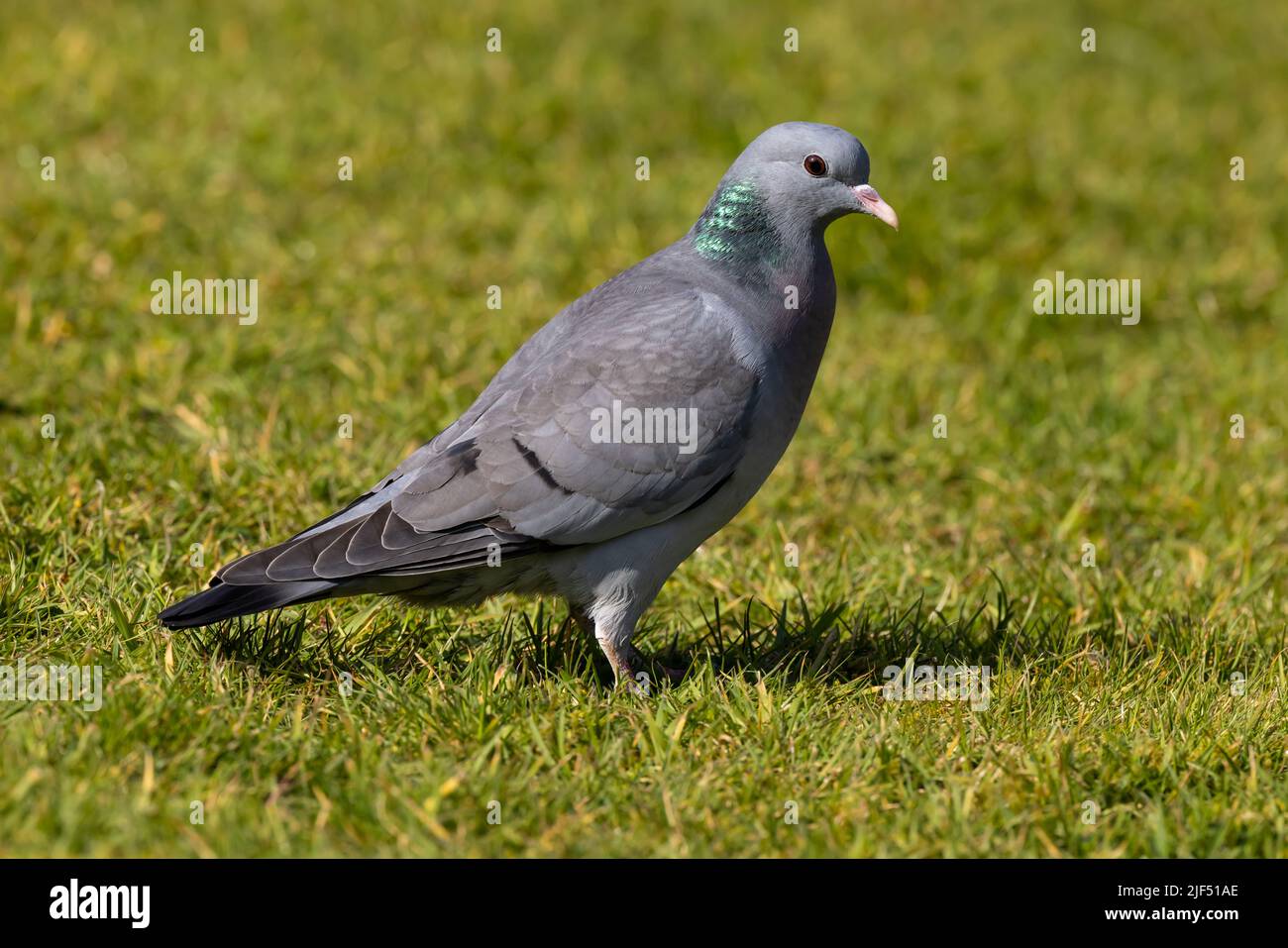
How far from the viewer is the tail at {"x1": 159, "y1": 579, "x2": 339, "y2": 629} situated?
3830 millimetres

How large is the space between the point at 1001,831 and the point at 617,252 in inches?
177

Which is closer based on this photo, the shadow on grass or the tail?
the tail

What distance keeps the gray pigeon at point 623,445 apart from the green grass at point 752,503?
11.5 inches

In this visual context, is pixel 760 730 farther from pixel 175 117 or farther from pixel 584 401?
pixel 175 117

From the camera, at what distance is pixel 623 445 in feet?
13.7

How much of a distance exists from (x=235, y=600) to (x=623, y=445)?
42.7 inches

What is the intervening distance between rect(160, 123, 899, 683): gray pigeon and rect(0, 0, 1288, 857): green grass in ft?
0.96
